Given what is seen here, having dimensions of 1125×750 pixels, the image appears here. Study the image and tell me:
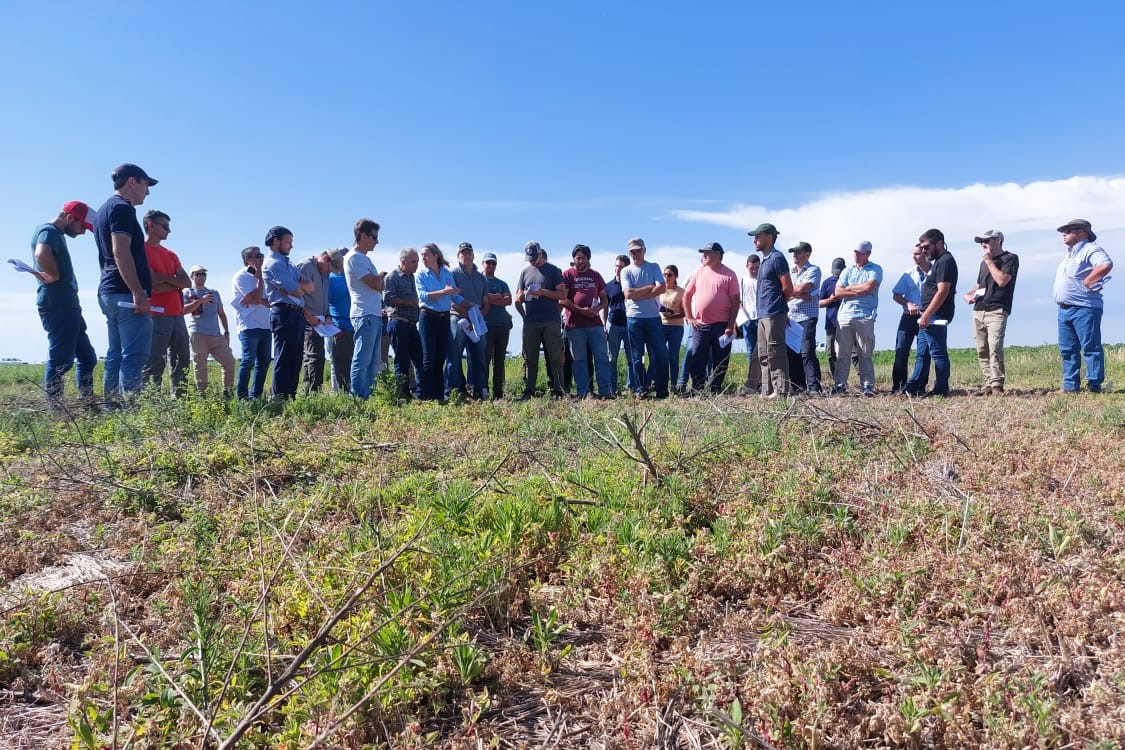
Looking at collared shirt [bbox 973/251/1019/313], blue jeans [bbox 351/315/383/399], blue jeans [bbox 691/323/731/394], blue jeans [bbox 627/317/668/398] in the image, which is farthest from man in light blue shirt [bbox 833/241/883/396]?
blue jeans [bbox 351/315/383/399]

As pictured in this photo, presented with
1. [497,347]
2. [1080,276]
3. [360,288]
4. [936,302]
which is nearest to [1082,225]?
[1080,276]

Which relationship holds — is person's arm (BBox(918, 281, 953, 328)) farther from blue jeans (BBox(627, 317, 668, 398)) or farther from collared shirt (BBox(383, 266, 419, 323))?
collared shirt (BBox(383, 266, 419, 323))

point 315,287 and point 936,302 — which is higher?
point 315,287

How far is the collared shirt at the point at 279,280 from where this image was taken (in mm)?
7758

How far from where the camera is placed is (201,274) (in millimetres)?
9828

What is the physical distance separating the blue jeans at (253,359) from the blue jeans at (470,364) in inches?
93.8

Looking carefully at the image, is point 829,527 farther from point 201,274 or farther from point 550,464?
point 201,274

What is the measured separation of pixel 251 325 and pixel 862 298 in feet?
26.0

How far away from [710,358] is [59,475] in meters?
7.53

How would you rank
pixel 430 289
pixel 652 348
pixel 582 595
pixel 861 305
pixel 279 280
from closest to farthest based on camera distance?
pixel 582 595 → pixel 279 280 → pixel 430 289 → pixel 861 305 → pixel 652 348

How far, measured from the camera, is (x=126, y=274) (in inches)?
256

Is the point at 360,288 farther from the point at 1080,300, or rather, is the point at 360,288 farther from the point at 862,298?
the point at 1080,300

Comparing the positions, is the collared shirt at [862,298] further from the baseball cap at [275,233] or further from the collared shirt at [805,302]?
the baseball cap at [275,233]

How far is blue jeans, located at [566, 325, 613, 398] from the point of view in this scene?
951cm
